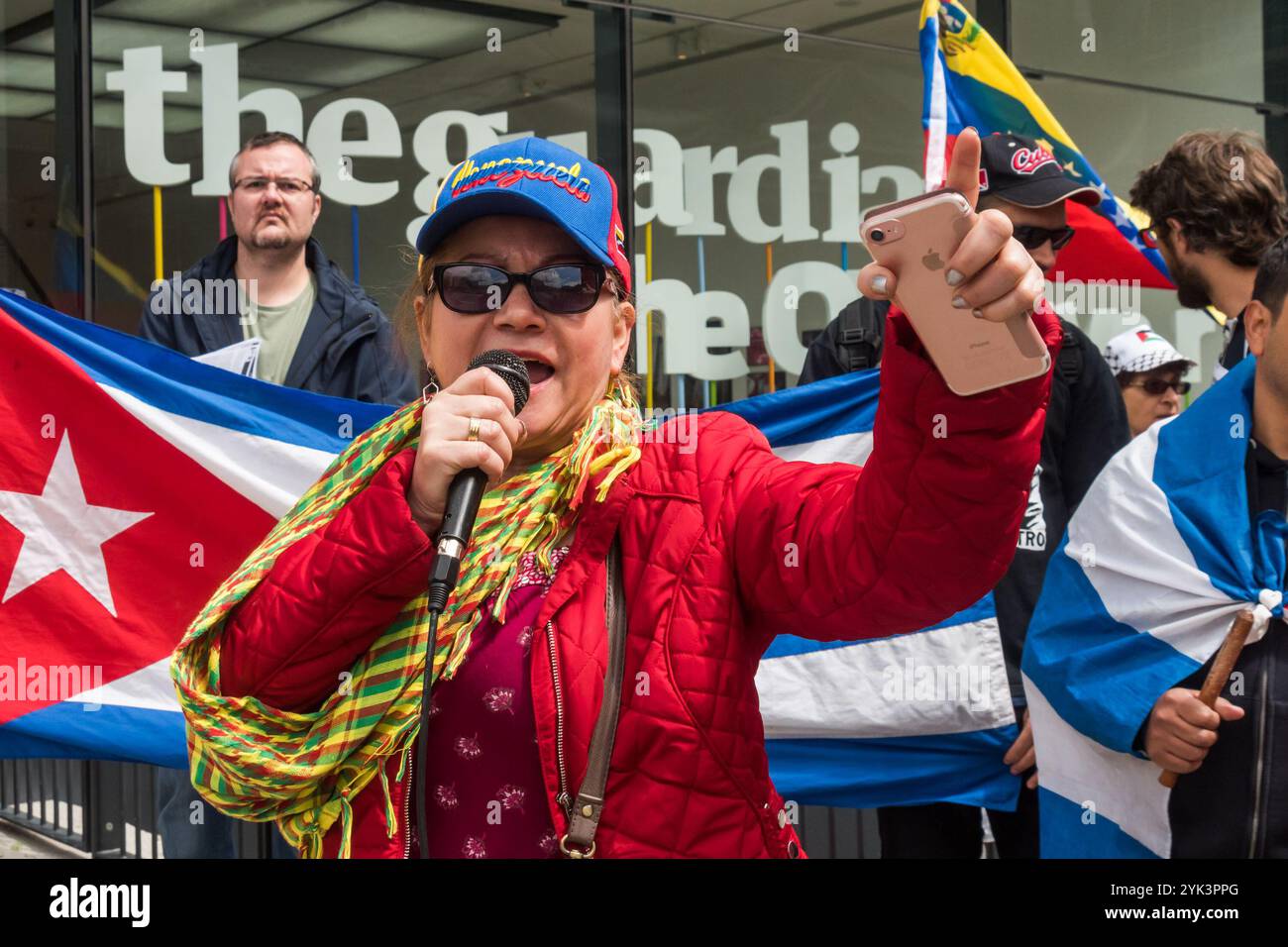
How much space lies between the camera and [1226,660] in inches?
113

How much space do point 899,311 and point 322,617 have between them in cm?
80

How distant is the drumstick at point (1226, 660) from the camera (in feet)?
9.39

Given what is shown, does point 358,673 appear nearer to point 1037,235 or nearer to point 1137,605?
point 1137,605

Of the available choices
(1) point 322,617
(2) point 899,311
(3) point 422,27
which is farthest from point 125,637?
(3) point 422,27

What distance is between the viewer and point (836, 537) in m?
1.81

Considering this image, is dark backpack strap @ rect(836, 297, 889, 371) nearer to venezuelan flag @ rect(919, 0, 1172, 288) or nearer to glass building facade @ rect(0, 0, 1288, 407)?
venezuelan flag @ rect(919, 0, 1172, 288)

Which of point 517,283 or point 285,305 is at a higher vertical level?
point 285,305

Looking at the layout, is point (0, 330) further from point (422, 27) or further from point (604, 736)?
point (422, 27)

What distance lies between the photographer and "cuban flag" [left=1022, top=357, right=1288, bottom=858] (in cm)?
297

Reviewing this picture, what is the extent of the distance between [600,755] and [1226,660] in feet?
5.25

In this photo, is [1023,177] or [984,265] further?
[1023,177]

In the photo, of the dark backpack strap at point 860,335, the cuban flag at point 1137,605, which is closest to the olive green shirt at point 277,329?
the dark backpack strap at point 860,335

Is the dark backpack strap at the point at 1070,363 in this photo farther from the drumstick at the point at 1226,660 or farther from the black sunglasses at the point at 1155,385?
the black sunglasses at the point at 1155,385

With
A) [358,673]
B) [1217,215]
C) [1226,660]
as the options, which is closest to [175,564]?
[358,673]
